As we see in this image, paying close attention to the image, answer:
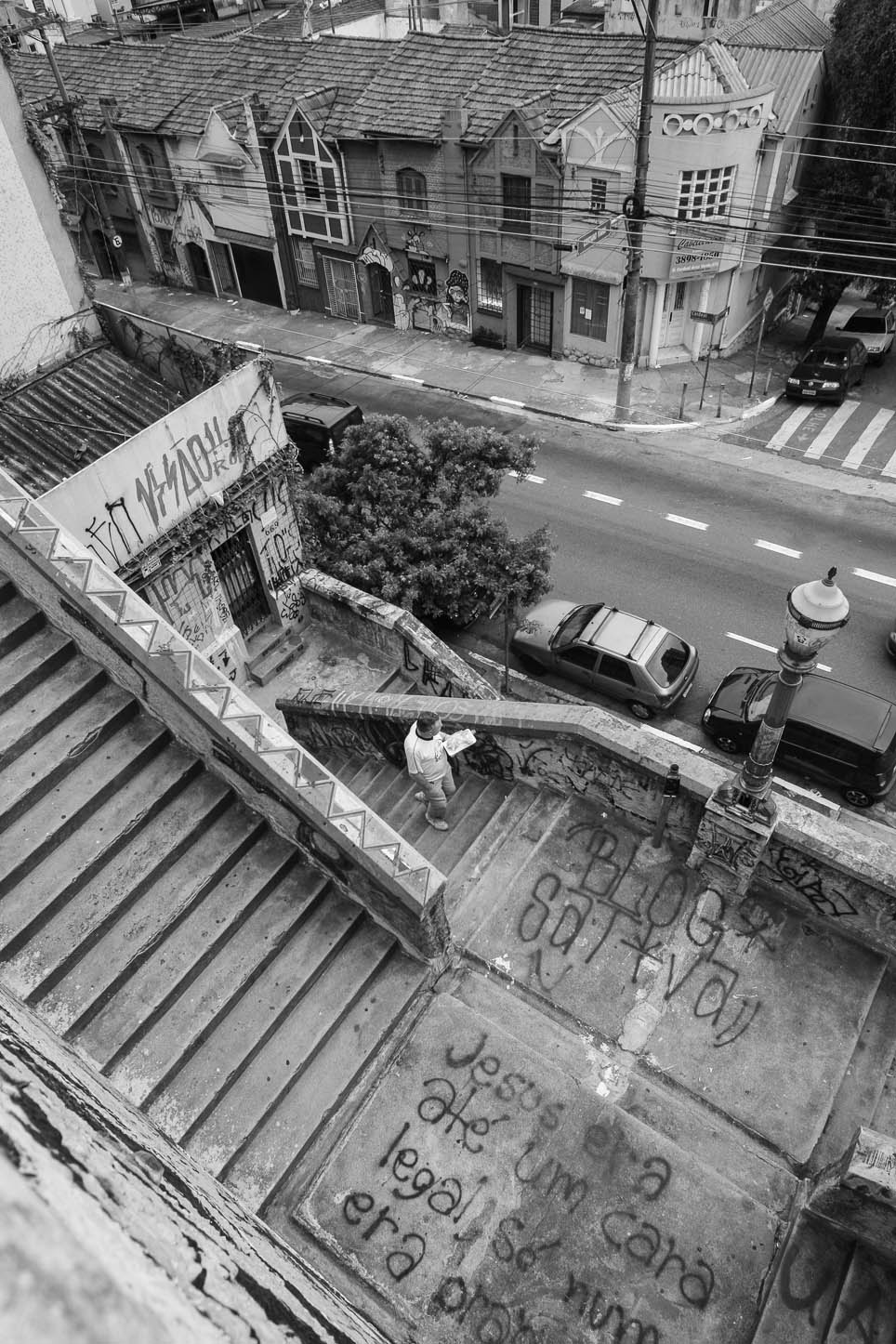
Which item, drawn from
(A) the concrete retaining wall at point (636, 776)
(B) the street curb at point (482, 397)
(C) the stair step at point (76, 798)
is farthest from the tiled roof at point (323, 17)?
(C) the stair step at point (76, 798)

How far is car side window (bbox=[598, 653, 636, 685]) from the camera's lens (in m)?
15.6

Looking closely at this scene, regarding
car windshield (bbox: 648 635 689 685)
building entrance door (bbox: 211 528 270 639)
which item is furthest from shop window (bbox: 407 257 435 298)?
car windshield (bbox: 648 635 689 685)

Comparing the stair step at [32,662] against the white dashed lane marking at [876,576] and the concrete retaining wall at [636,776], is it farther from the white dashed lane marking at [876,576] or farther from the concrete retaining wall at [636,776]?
the white dashed lane marking at [876,576]

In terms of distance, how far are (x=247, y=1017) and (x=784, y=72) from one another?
3365 cm

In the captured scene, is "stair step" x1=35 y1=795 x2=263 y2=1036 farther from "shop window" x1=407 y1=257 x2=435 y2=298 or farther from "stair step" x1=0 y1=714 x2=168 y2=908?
"shop window" x1=407 y1=257 x2=435 y2=298

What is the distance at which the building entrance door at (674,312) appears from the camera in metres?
26.5

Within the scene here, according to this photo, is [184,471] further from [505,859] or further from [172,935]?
[505,859]

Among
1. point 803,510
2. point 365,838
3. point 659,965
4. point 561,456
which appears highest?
point 803,510

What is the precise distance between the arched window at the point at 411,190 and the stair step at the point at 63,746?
82.9 ft

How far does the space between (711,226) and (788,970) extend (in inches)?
925

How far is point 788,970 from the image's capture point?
27.6 ft

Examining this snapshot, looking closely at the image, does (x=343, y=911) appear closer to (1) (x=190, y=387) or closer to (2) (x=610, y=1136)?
(2) (x=610, y=1136)

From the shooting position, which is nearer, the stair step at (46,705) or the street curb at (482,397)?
the stair step at (46,705)

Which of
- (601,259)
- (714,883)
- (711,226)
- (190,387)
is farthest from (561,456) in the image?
(714,883)
